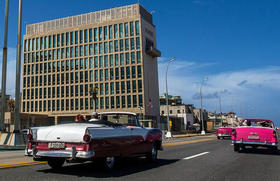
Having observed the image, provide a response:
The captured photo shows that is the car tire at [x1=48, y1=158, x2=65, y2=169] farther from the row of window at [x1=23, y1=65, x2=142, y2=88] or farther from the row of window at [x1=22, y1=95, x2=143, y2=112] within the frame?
the row of window at [x1=23, y1=65, x2=142, y2=88]

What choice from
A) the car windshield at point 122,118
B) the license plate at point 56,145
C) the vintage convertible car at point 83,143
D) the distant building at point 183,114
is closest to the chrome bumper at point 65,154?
the vintage convertible car at point 83,143

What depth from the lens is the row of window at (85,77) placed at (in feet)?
220

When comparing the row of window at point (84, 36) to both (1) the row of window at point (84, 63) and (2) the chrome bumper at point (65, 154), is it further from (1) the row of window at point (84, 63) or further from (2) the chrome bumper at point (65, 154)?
(2) the chrome bumper at point (65, 154)

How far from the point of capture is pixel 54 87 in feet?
239

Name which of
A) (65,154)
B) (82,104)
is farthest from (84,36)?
(65,154)

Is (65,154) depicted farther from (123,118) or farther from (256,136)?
(256,136)

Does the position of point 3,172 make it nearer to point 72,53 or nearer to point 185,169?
point 185,169

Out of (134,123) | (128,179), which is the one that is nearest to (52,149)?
(128,179)

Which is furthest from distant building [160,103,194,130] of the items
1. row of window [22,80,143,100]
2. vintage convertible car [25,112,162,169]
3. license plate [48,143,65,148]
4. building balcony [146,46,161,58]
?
license plate [48,143,65,148]

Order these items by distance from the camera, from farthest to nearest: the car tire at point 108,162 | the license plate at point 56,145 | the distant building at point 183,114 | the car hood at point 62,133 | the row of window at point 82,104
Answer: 1. the distant building at point 183,114
2. the row of window at point 82,104
3. the car tire at point 108,162
4. the license plate at point 56,145
5. the car hood at point 62,133

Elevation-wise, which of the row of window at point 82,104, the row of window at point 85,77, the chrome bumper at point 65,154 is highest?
the row of window at point 85,77

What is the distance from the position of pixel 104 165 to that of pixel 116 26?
2566 inches

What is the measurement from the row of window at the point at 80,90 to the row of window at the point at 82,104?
1.33 meters

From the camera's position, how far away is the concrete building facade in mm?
66875
